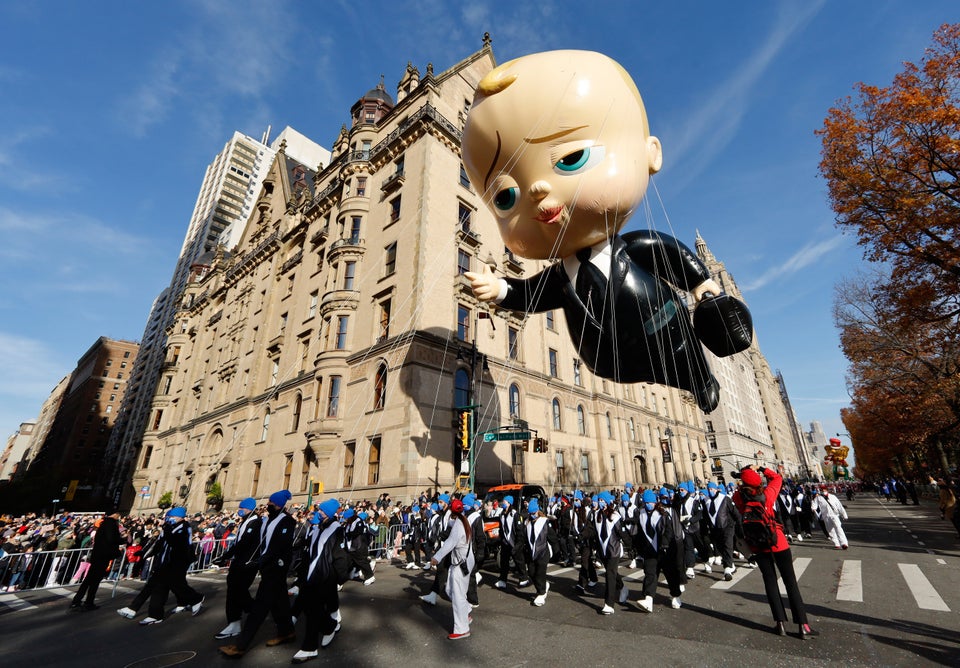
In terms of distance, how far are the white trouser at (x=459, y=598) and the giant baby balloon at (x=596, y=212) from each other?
3.86 meters

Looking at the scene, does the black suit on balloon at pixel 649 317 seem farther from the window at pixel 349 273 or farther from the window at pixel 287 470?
the window at pixel 287 470

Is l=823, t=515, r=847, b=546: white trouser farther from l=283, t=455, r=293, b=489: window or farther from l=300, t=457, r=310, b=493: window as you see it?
l=283, t=455, r=293, b=489: window

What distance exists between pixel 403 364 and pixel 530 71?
→ 14.2 metres

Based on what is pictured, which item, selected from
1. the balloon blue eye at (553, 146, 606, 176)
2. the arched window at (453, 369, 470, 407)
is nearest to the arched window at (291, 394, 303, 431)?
the arched window at (453, 369, 470, 407)

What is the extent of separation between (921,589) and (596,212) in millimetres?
8067

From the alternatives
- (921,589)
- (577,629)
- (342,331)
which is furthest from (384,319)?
(921,589)

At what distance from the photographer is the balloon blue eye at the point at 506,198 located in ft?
21.7

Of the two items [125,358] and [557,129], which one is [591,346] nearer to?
[557,129]

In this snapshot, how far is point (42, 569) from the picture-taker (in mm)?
10141

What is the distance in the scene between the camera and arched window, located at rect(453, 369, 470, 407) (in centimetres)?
2006

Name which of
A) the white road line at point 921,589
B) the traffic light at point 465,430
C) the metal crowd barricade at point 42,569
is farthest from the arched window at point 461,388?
the white road line at point 921,589

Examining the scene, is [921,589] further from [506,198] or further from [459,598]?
[506,198]

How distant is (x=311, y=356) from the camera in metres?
24.6

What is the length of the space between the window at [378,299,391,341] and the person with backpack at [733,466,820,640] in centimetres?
1708
